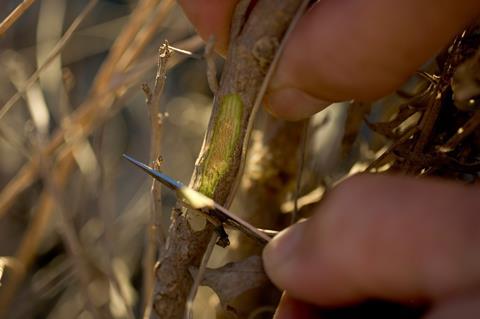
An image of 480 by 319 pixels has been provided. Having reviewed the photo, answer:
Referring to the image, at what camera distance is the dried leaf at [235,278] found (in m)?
0.59

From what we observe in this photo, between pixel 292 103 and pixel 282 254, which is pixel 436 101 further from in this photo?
pixel 282 254

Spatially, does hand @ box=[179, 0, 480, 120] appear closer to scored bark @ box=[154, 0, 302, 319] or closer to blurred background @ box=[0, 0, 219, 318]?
scored bark @ box=[154, 0, 302, 319]

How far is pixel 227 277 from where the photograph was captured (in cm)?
62

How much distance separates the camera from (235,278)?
0.61 m

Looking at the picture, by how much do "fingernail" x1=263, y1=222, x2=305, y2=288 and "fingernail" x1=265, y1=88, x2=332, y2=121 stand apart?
0.45ft

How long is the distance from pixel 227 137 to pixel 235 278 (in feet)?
0.40

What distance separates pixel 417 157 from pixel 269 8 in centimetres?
21

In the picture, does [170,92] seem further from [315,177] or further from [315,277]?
[315,277]

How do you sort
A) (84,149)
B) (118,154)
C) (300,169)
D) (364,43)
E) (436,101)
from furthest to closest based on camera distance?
(118,154), (84,149), (300,169), (436,101), (364,43)

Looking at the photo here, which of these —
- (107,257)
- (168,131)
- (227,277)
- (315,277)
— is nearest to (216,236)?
(227,277)

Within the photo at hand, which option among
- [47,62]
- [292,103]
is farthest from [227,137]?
[47,62]

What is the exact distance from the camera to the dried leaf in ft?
1.93

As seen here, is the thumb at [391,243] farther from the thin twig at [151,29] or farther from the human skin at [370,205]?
the thin twig at [151,29]

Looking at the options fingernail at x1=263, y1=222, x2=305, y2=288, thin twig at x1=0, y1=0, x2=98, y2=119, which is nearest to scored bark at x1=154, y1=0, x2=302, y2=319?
fingernail at x1=263, y1=222, x2=305, y2=288
